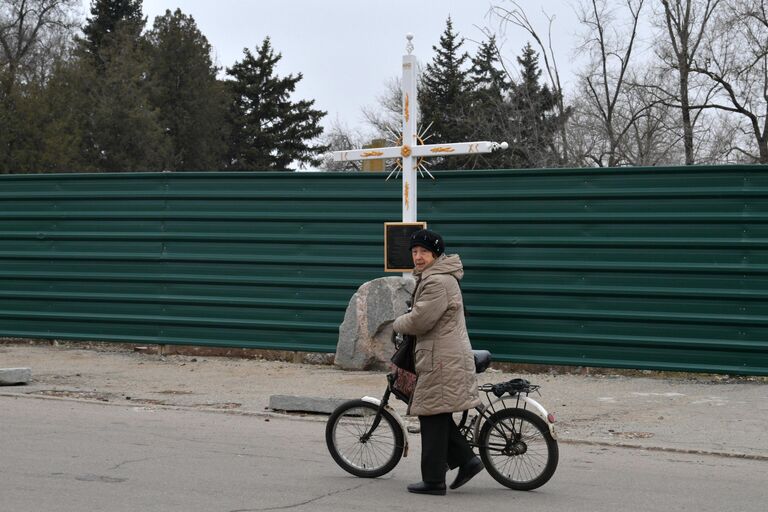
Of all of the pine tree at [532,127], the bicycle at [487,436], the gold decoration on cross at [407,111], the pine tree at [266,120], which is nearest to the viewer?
the bicycle at [487,436]

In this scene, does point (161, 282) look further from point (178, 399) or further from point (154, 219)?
point (178, 399)

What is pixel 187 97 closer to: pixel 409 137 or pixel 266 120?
pixel 266 120

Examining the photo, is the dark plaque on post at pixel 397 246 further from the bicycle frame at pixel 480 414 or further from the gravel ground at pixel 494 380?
the bicycle frame at pixel 480 414

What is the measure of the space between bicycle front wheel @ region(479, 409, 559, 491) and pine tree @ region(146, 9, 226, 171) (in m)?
Answer: 57.0

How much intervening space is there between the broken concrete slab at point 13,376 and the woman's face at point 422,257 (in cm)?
681

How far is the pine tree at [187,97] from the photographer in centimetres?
6469

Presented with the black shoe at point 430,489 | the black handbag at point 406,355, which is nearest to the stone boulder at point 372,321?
the black handbag at point 406,355

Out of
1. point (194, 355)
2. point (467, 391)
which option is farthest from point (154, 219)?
point (467, 391)

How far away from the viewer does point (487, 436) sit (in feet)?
25.8

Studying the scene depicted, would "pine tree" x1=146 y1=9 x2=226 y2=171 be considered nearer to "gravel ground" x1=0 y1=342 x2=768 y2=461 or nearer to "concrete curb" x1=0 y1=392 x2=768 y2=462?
"gravel ground" x1=0 y1=342 x2=768 y2=461

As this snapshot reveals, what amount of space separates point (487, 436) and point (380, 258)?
6.69m

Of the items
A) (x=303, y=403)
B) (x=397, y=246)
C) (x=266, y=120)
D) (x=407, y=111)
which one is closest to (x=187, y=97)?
(x=266, y=120)

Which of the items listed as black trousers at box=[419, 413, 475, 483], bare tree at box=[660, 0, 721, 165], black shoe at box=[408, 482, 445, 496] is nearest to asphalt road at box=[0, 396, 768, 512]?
black shoe at box=[408, 482, 445, 496]

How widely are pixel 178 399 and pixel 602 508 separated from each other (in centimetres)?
597
